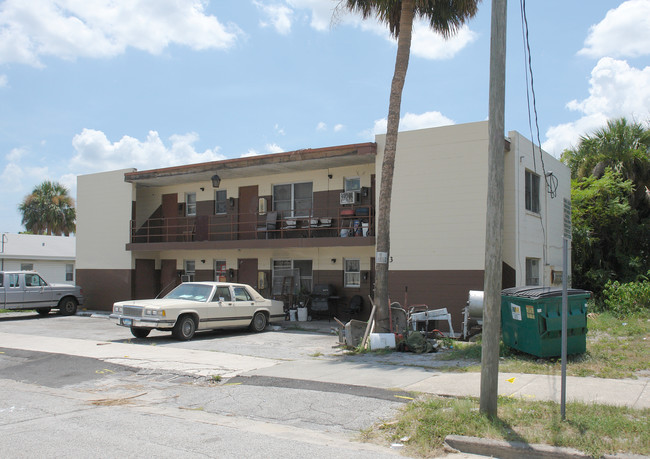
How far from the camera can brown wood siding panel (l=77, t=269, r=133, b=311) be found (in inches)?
888

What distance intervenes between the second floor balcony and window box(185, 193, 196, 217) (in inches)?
12.4

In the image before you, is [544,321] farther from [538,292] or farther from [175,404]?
[175,404]

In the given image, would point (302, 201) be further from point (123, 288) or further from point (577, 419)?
point (577, 419)

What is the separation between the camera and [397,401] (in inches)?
303

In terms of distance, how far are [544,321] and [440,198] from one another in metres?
6.42

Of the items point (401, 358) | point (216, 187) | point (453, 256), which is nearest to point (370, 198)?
point (453, 256)

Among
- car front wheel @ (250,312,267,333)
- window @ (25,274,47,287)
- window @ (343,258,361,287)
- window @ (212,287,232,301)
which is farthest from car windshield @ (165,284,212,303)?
window @ (25,274,47,287)

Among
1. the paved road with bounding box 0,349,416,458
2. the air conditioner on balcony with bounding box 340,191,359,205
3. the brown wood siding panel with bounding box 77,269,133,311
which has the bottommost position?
the paved road with bounding box 0,349,416,458

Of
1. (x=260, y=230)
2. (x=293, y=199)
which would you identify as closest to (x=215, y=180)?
(x=260, y=230)

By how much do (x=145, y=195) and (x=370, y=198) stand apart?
10746 mm

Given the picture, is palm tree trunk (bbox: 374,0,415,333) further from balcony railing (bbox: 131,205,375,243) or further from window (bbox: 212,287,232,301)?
window (bbox: 212,287,232,301)

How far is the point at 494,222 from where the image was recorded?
21.9 feet

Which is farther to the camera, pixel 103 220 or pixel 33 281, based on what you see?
pixel 103 220

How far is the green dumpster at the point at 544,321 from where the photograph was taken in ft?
32.2
